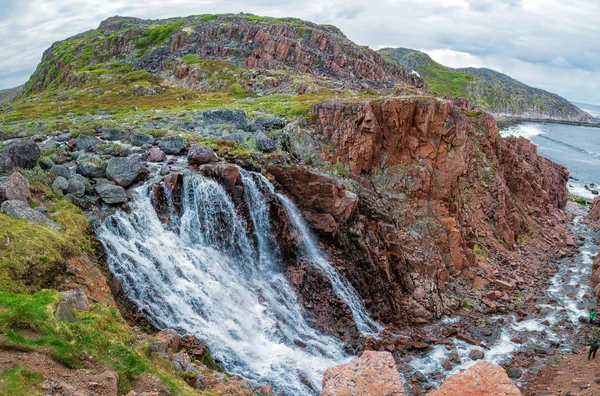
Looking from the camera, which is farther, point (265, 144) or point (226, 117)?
point (226, 117)

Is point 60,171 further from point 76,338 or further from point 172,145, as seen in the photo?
point 76,338

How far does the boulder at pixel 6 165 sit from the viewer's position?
21.6m

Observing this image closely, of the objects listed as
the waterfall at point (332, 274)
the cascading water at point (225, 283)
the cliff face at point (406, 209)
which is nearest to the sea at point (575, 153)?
the cliff face at point (406, 209)

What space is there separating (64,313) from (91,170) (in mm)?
14917

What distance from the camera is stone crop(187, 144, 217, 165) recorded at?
27.7 metres

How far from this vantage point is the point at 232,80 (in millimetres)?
68312

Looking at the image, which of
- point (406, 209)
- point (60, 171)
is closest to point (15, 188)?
point (60, 171)

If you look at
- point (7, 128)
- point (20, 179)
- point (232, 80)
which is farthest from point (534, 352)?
point (232, 80)

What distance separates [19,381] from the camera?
891 centimetres

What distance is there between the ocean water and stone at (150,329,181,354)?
271ft

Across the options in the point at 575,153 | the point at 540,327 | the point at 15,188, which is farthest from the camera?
the point at 575,153

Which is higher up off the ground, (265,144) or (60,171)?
(265,144)

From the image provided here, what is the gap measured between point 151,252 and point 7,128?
24318mm

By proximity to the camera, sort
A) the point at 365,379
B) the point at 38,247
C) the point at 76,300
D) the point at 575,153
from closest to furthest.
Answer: the point at 365,379 → the point at 76,300 → the point at 38,247 → the point at 575,153
